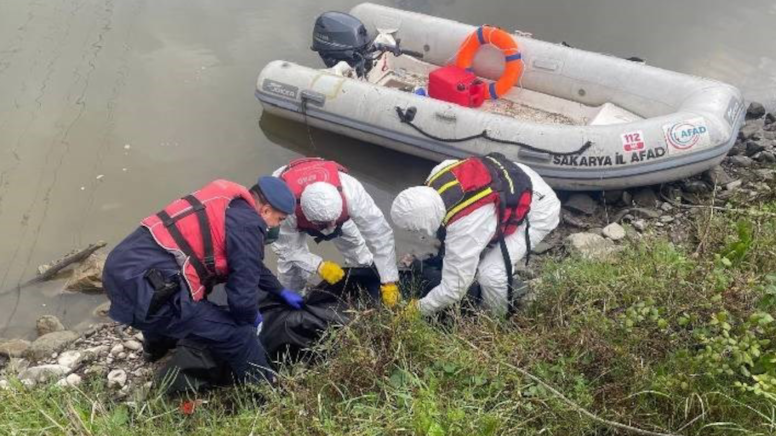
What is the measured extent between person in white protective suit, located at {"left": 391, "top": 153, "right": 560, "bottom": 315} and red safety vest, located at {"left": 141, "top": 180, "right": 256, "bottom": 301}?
0.83m

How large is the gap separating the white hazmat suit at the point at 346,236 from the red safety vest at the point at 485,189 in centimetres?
39

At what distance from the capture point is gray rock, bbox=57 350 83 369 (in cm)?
351

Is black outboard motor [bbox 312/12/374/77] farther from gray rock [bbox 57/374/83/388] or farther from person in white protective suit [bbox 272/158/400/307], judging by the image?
gray rock [bbox 57/374/83/388]

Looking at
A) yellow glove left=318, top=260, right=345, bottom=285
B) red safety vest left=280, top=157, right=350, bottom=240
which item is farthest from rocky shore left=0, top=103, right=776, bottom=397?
red safety vest left=280, top=157, right=350, bottom=240

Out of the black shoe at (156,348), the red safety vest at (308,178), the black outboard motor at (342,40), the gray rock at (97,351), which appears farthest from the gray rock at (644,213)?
the gray rock at (97,351)

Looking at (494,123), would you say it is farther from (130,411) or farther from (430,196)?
(130,411)

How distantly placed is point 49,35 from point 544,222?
594cm

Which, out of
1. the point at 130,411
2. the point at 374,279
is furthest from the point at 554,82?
the point at 130,411

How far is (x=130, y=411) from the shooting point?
2.69 metres

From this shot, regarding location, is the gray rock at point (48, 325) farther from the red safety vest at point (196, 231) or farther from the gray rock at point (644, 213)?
the gray rock at point (644, 213)

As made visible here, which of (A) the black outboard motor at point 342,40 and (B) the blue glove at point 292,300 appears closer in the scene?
(B) the blue glove at point 292,300

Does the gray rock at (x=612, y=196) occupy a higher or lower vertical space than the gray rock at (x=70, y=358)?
higher

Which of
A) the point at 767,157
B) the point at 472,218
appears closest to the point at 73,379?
the point at 472,218

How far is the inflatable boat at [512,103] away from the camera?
437cm
